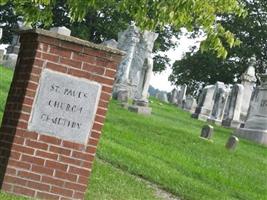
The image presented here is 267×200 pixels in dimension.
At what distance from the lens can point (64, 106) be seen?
274 inches

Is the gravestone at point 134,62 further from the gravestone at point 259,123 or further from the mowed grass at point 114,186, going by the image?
the mowed grass at point 114,186

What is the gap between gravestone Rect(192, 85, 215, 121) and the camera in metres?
32.9

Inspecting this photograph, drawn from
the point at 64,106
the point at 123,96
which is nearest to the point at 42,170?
the point at 64,106

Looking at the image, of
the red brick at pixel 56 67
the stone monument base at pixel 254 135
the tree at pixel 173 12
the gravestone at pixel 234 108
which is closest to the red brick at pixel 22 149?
the red brick at pixel 56 67

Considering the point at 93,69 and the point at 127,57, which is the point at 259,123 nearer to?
the point at 127,57

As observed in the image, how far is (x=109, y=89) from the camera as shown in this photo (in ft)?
23.1

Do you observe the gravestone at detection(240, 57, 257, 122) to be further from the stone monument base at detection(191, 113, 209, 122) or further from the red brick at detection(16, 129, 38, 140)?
the red brick at detection(16, 129, 38, 140)

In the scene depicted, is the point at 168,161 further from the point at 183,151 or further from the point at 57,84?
the point at 57,84

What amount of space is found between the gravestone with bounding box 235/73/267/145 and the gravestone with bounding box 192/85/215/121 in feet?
26.8

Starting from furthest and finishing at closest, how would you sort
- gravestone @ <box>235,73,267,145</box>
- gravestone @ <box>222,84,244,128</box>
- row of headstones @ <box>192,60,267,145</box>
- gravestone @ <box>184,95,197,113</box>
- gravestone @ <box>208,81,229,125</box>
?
gravestone @ <box>184,95,197,113</box> → gravestone @ <box>208,81,229,125</box> → gravestone @ <box>222,84,244,128</box> → row of headstones @ <box>192,60,267,145</box> → gravestone @ <box>235,73,267,145</box>

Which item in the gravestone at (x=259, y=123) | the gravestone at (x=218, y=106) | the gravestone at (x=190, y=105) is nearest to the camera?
the gravestone at (x=259, y=123)

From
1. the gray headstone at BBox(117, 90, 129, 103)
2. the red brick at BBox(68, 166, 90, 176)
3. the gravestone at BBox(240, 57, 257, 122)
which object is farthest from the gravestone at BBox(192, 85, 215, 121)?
the red brick at BBox(68, 166, 90, 176)

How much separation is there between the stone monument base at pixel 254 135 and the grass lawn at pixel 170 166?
5371mm

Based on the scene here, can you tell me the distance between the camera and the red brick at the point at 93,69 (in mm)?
6957
